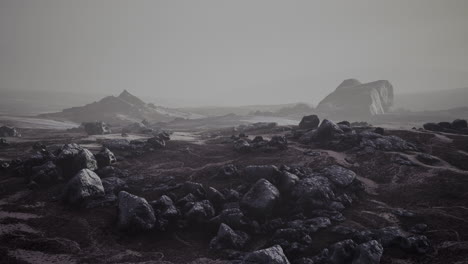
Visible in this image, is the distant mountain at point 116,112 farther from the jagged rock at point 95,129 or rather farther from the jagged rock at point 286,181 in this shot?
the jagged rock at point 286,181

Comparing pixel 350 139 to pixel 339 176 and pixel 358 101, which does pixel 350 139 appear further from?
pixel 358 101

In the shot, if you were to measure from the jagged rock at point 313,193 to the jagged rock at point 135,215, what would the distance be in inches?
366

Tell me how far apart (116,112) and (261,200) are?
91.3m

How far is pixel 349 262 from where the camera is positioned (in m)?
12.7

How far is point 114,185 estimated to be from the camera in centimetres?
2162

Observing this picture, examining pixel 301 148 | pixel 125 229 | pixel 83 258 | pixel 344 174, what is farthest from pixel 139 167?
pixel 344 174

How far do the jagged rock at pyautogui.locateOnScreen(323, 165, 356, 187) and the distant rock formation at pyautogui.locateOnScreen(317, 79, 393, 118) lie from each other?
3284 inches

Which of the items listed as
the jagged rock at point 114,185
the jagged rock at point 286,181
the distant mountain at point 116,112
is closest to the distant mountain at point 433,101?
the distant mountain at point 116,112

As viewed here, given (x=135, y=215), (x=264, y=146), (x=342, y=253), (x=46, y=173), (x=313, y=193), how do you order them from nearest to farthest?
(x=342, y=253) < (x=135, y=215) < (x=313, y=193) < (x=46, y=173) < (x=264, y=146)

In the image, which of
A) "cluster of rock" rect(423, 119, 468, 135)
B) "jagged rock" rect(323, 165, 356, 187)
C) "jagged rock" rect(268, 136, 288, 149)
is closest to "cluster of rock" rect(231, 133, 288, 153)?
"jagged rock" rect(268, 136, 288, 149)

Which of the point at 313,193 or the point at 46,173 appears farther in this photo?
the point at 46,173

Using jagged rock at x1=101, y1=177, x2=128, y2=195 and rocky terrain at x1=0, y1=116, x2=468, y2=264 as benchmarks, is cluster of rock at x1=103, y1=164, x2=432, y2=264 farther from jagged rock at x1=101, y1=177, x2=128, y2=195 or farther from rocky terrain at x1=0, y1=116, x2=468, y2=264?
jagged rock at x1=101, y1=177, x2=128, y2=195

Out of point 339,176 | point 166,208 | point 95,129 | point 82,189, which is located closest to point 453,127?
point 339,176

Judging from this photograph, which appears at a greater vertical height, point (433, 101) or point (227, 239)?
point (433, 101)
